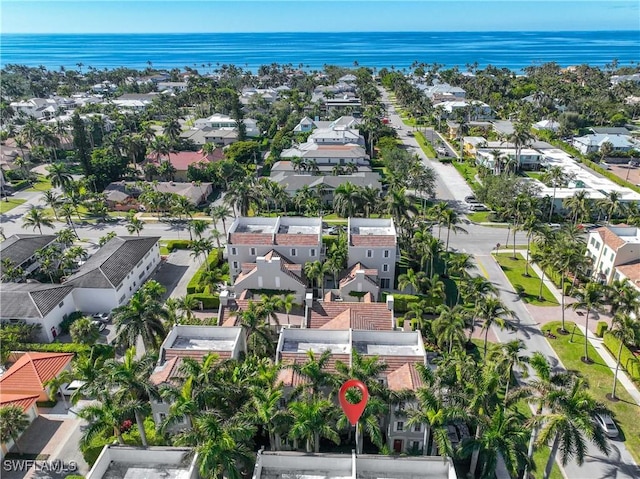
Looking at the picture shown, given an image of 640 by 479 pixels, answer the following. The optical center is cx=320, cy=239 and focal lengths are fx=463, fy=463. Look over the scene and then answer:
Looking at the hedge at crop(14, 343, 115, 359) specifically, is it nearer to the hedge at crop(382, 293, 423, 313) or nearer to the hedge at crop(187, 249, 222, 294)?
the hedge at crop(187, 249, 222, 294)

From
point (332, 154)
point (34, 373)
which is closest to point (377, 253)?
point (34, 373)

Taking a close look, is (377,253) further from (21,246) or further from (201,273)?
(21,246)

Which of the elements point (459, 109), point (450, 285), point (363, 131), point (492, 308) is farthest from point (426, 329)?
point (459, 109)

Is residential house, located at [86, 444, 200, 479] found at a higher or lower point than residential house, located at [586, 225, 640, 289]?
higher

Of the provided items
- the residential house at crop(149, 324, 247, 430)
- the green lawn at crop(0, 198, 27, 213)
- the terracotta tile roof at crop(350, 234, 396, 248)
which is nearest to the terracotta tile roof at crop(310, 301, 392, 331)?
the residential house at crop(149, 324, 247, 430)

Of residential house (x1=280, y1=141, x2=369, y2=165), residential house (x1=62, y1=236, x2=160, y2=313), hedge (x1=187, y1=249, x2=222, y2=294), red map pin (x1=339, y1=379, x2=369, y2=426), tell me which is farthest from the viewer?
residential house (x1=280, y1=141, x2=369, y2=165)

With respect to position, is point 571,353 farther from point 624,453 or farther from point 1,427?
point 1,427

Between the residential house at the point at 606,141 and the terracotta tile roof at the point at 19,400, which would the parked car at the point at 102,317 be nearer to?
the terracotta tile roof at the point at 19,400
